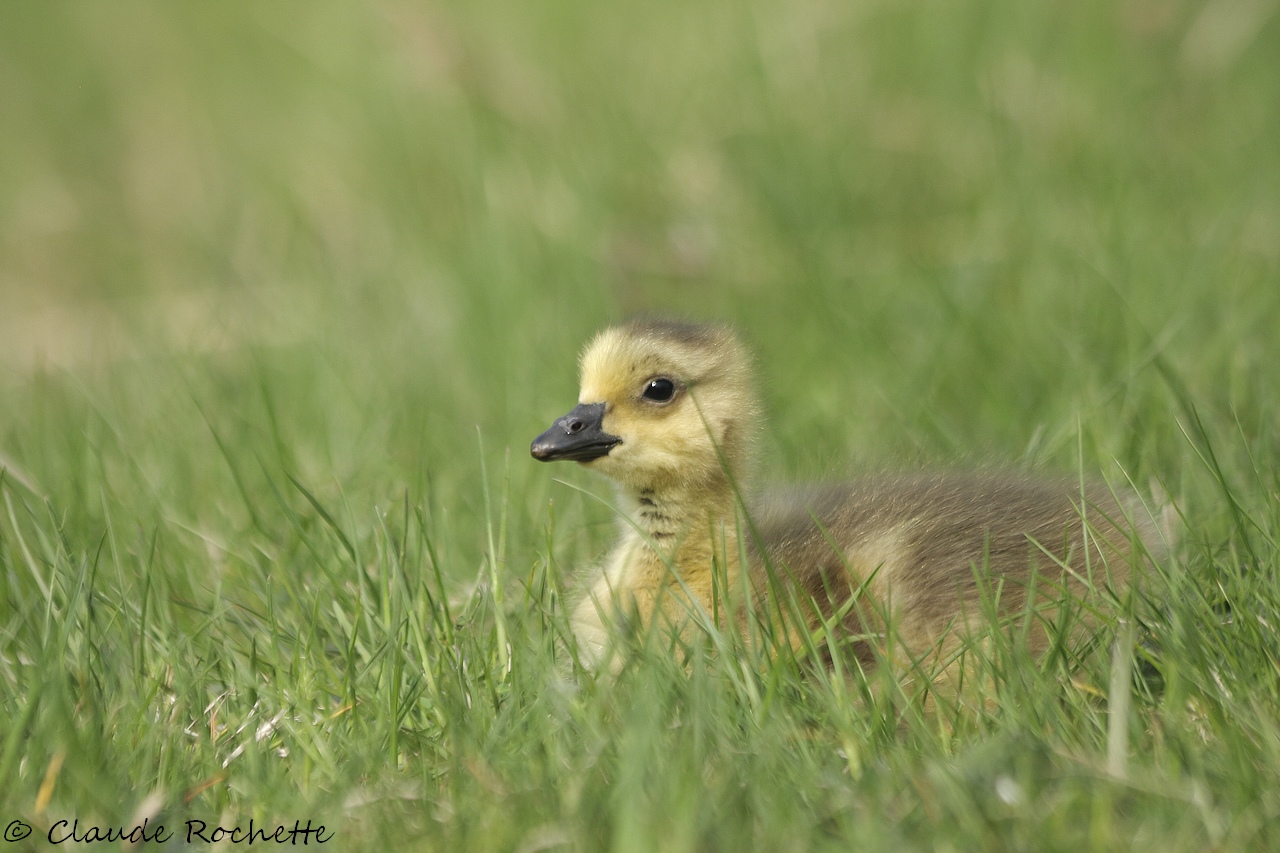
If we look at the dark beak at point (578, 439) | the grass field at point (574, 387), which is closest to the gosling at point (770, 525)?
the dark beak at point (578, 439)

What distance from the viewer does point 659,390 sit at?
102 inches

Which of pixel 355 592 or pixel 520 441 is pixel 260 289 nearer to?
pixel 520 441

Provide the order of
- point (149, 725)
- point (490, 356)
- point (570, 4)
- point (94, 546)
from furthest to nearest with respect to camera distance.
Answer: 1. point (570, 4)
2. point (490, 356)
3. point (94, 546)
4. point (149, 725)

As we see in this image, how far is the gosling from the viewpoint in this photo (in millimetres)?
2270

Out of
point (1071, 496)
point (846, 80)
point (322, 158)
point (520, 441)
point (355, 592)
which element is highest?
point (322, 158)

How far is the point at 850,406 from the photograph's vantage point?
345 centimetres

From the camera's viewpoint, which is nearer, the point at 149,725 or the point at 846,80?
the point at 149,725

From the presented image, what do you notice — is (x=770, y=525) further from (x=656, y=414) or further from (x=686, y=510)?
(x=656, y=414)

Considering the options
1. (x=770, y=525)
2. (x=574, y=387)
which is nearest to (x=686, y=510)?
(x=770, y=525)

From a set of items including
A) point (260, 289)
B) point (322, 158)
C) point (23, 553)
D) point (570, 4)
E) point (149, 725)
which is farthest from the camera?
point (570, 4)

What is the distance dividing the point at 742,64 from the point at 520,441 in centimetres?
228

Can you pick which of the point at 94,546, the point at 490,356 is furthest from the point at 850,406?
the point at 94,546

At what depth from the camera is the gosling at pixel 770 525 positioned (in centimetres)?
227

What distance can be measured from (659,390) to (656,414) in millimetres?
49
